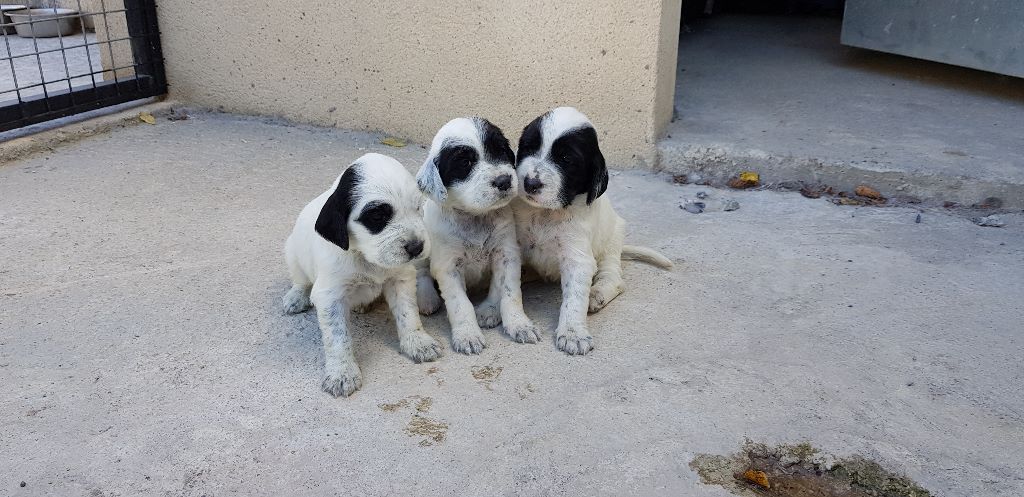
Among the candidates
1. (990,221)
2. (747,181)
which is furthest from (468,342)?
(990,221)

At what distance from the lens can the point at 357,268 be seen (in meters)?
3.34

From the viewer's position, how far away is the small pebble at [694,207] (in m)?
5.02

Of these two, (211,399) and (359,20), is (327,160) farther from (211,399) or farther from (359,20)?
(211,399)

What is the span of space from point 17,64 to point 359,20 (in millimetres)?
4416

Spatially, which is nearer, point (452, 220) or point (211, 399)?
point (211, 399)

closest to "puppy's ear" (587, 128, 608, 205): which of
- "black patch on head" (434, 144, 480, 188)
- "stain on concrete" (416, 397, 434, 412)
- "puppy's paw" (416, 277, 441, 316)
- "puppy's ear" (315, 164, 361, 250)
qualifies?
"black patch on head" (434, 144, 480, 188)

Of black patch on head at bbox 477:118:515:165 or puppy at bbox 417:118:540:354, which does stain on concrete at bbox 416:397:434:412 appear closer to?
puppy at bbox 417:118:540:354

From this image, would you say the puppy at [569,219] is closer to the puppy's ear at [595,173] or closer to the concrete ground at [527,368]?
the puppy's ear at [595,173]

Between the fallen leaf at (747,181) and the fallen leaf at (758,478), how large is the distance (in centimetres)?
292

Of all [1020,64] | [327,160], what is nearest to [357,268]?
[327,160]

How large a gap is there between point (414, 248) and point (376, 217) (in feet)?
0.57

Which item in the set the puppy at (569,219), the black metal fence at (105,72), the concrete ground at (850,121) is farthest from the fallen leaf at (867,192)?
the black metal fence at (105,72)

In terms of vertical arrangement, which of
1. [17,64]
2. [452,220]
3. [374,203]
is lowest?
[17,64]

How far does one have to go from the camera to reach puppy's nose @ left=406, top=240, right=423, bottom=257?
3105 millimetres
